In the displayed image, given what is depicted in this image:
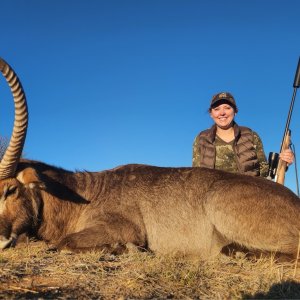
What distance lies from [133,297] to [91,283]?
1.31ft

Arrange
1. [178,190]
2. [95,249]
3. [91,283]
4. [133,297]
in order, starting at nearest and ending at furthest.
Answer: [133,297], [91,283], [95,249], [178,190]

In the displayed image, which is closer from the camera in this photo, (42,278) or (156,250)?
(42,278)

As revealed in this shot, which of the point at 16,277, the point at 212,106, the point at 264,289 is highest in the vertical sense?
the point at 212,106

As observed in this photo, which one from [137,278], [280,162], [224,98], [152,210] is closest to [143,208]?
[152,210]

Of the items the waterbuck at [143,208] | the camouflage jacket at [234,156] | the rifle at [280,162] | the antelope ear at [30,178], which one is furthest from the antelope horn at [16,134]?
the rifle at [280,162]

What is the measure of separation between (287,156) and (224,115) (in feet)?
4.55

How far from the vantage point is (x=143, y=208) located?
572 cm

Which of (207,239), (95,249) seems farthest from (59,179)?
(207,239)

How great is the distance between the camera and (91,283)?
11.2 ft

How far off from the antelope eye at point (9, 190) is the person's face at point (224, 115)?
432 cm

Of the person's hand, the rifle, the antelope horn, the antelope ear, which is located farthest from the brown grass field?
the person's hand

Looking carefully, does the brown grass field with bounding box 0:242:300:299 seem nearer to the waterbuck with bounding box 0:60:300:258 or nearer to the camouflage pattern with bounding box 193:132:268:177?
the waterbuck with bounding box 0:60:300:258

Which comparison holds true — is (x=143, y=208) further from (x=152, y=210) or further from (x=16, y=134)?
(x=16, y=134)

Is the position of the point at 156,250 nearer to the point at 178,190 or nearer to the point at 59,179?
the point at 178,190
